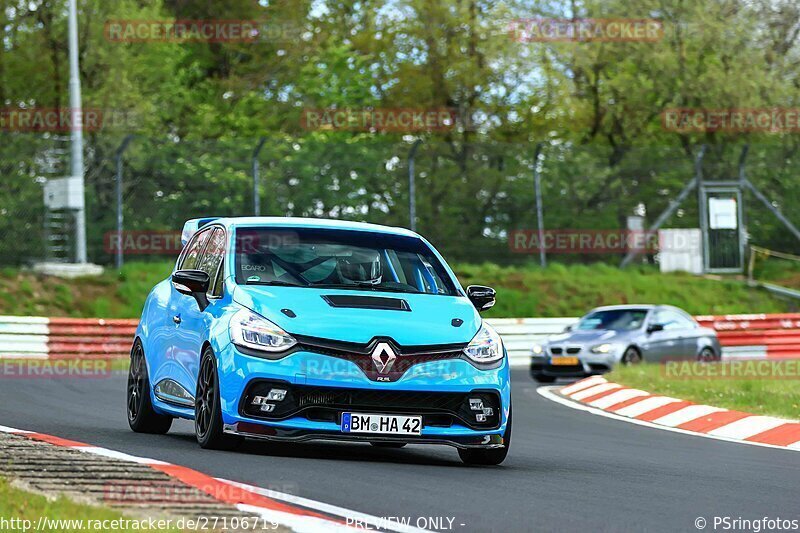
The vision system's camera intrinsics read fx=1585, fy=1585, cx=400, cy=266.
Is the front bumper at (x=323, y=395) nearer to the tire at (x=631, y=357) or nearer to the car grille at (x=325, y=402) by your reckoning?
the car grille at (x=325, y=402)

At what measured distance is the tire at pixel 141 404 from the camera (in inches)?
474

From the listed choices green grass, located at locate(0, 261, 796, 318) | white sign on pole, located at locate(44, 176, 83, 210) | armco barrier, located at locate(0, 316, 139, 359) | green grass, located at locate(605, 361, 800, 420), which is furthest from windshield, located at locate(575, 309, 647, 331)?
white sign on pole, located at locate(44, 176, 83, 210)

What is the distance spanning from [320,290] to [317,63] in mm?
42005

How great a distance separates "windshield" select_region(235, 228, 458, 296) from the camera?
1089cm

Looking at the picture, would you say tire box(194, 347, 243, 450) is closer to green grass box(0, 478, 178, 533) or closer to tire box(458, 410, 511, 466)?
tire box(458, 410, 511, 466)

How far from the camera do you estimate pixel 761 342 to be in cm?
3266

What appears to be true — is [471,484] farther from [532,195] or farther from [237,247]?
[532,195]

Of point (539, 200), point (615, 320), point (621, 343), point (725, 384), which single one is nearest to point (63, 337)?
point (615, 320)

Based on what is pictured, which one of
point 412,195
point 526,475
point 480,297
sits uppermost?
point 412,195

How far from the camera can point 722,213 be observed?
37.3 m

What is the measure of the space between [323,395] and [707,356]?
18206mm

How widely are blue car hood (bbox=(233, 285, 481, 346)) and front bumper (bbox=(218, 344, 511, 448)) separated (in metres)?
0.17

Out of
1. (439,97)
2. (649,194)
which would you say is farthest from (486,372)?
(439,97)

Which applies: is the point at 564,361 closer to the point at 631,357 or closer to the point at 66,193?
the point at 631,357
